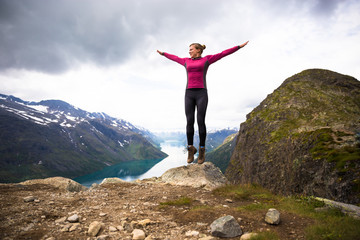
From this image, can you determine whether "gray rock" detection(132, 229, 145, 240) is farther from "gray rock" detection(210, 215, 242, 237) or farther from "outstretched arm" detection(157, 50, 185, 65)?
"outstretched arm" detection(157, 50, 185, 65)

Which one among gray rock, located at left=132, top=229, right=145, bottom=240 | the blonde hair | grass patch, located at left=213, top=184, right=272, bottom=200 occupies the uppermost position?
the blonde hair

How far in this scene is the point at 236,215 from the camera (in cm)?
499

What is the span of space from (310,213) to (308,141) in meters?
17.9

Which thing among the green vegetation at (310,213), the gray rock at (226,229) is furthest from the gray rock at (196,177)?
the gray rock at (226,229)

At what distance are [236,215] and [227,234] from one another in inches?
47.8

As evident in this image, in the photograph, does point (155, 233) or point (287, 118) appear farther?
point (287, 118)

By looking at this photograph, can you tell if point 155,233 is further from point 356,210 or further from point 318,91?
point 318,91

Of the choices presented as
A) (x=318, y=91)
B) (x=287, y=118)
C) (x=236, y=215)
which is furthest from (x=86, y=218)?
(x=318, y=91)

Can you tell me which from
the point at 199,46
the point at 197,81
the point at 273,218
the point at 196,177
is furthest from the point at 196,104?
the point at 273,218

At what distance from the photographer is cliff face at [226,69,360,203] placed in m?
11.9

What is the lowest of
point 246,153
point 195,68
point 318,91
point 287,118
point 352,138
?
point 246,153

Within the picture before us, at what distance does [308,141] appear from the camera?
19.5 metres

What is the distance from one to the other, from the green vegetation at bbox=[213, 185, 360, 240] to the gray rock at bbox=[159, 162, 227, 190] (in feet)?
7.74

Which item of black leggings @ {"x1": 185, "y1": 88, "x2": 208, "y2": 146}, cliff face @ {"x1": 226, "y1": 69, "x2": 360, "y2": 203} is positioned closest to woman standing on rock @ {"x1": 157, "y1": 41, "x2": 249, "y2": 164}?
black leggings @ {"x1": 185, "y1": 88, "x2": 208, "y2": 146}
